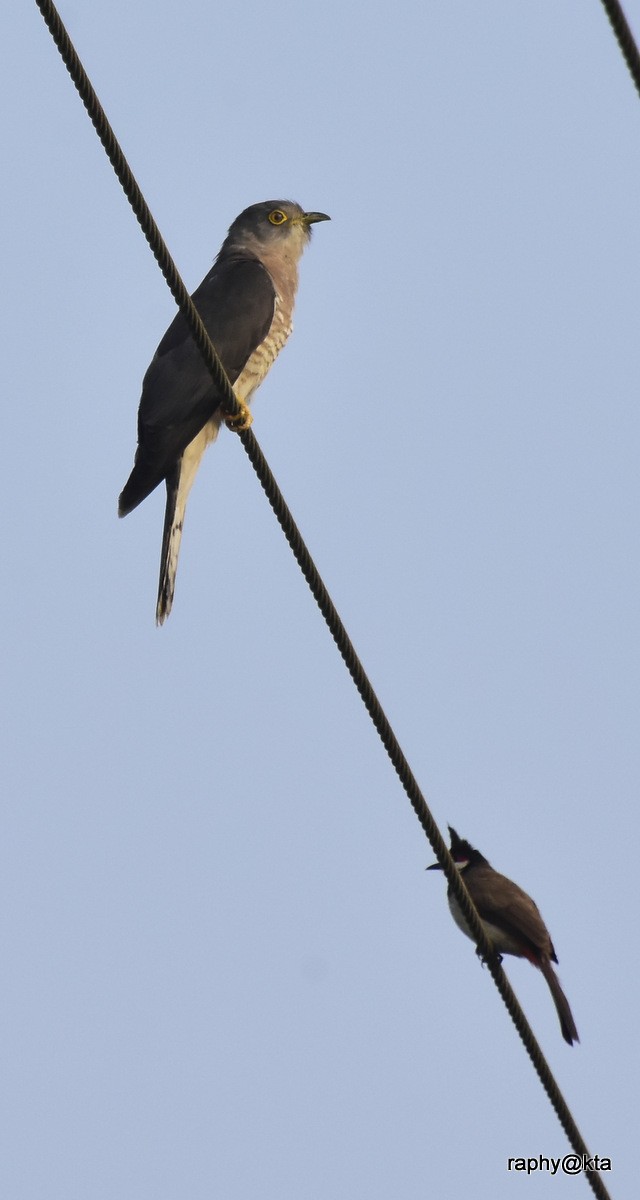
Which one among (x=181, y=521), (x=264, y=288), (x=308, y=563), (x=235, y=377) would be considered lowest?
(x=308, y=563)

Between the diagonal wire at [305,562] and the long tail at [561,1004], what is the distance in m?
0.78

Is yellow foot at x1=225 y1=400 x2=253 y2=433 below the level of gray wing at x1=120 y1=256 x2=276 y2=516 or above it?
below

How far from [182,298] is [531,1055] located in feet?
7.54

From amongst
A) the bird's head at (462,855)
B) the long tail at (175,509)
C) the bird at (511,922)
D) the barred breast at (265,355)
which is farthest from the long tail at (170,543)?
the bird's head at (462,855)

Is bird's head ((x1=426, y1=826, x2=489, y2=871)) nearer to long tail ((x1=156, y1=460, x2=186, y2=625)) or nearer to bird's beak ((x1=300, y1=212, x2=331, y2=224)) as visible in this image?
long tail ((x1=156, y1=460, x2=186, y2=625))

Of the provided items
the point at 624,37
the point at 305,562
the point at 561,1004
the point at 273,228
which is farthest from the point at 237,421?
the point at 273,228

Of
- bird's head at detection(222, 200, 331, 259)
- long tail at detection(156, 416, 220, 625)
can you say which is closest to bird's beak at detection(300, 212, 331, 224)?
bird's head at detection(222, 200, 331, 259)

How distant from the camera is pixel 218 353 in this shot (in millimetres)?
6402

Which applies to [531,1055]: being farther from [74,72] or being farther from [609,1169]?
[74,72]

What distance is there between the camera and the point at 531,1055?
441 centimetres

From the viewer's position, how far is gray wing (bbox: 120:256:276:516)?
6.05 meters

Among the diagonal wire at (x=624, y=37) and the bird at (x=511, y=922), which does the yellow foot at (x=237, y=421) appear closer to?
the diagonal wire at (x=624, y=37)

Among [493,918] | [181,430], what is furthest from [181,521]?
[493,918]

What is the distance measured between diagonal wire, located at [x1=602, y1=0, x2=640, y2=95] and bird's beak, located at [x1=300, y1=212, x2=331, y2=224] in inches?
212
